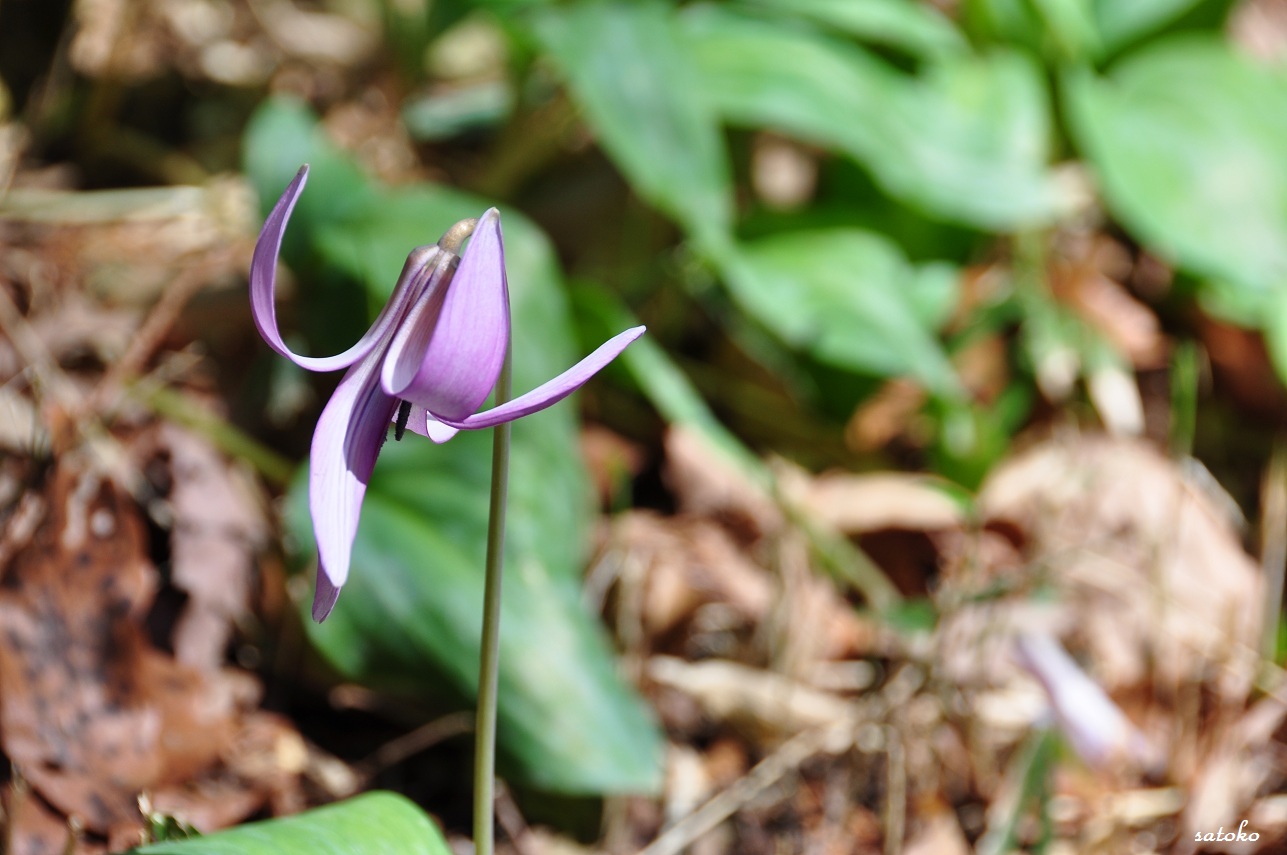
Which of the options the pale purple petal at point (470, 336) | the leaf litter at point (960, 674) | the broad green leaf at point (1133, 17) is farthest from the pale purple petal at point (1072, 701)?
the broad green leaf at point (1133, 17)

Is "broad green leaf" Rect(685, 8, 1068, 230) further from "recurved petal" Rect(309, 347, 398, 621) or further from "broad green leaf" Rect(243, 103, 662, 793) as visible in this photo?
"recurved petal" Rect(309, 347, 398, 621)

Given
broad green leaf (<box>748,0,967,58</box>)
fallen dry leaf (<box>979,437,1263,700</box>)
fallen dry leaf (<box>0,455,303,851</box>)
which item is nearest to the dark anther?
fallen dry leaf (<box>0,455,303,851</box>)

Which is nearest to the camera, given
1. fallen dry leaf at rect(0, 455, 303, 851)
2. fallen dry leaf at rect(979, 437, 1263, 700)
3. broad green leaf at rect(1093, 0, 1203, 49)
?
fallen dry leaf at rect(0, 455, 303, 851)

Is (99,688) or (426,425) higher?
(426,425)

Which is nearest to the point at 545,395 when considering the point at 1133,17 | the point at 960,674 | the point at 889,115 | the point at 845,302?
the point at 960,674

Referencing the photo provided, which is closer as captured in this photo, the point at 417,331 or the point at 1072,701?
the point at 417,331

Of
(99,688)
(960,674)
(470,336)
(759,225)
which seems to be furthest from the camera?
(759,225)

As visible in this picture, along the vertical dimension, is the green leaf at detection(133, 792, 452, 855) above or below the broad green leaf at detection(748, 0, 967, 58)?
below

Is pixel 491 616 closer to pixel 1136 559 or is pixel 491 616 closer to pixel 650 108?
pixel 650 108
